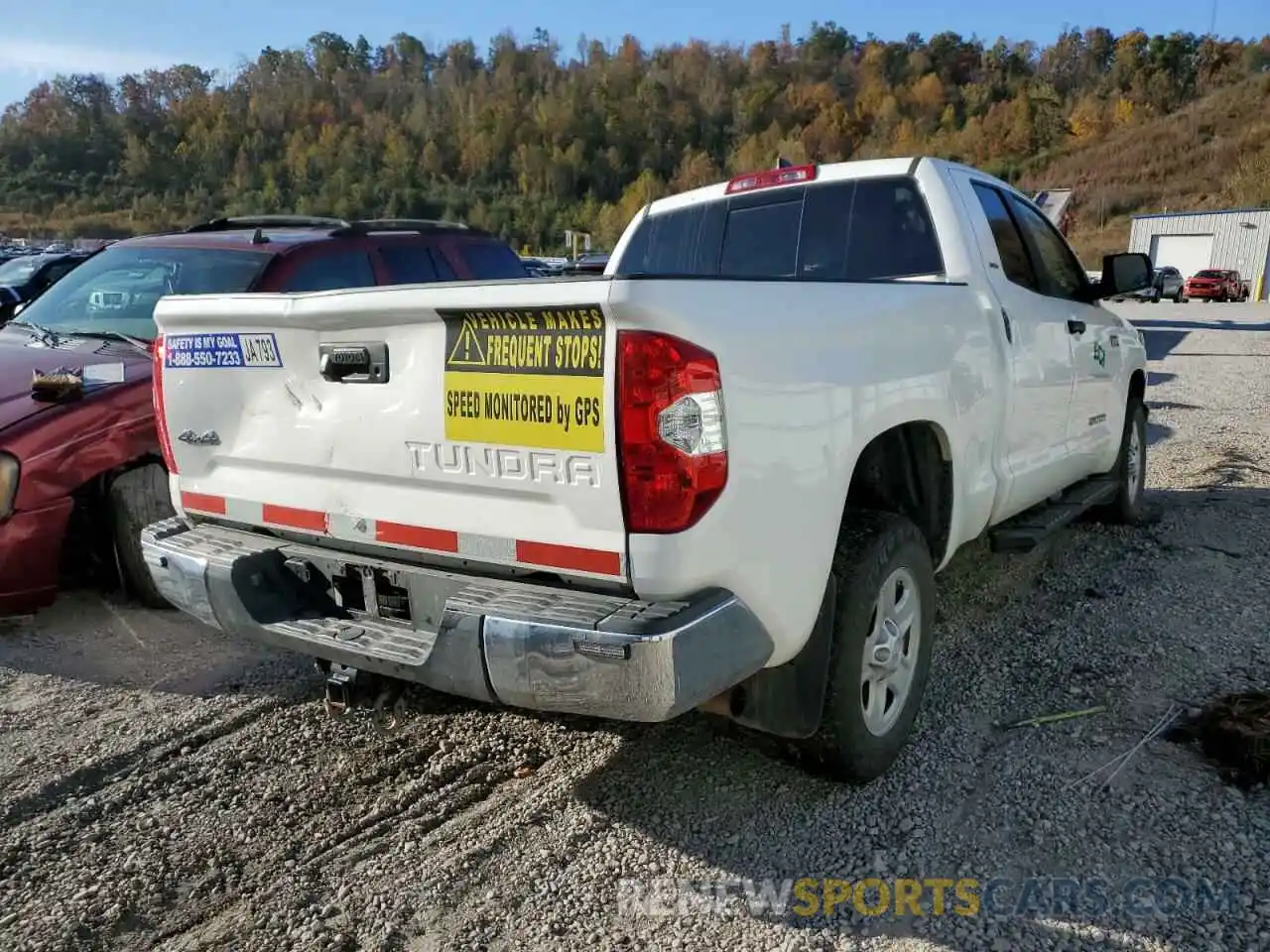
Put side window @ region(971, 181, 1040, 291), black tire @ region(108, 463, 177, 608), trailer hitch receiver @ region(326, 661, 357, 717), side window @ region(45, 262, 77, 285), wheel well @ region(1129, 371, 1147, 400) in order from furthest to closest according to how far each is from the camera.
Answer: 1. side window @ region(45, 262, 77, 285)
2. wheel well @ region(1129, 371, 1147, 400)
3. black tire @ region(108, 463, 177, 608)
4. side window @ region(971, 181, 1040, 291)
5. trailer hitch receiver @ region(326, 661, 357, 717)

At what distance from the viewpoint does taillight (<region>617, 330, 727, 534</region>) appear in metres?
2.24

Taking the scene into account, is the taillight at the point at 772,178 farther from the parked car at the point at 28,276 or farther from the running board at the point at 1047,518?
the parked car at the point at 28,276

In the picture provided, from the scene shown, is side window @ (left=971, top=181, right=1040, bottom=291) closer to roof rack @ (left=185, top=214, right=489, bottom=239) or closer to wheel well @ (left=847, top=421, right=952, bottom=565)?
wheel well @ (left=847, top=421, right=952, bottom=565)

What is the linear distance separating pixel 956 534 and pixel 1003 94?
152710mm

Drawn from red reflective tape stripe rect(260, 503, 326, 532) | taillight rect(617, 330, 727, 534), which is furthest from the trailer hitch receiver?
taillight rect(617, 330, 727, 534)

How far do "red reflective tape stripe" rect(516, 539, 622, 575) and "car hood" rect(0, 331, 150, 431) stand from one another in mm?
2874

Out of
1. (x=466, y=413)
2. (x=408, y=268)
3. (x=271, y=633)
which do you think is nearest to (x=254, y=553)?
(x=271, y=633)

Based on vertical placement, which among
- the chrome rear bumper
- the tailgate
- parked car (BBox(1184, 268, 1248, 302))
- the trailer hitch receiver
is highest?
the tailgate

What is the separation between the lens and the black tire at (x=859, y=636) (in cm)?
279

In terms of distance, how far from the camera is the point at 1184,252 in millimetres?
52625

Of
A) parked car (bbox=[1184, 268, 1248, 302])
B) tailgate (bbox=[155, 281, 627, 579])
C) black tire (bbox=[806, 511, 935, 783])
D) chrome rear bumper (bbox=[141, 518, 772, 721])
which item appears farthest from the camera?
parked car (bbox=[1184, 268, 1248, 302])

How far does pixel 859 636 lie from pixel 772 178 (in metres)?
2.28

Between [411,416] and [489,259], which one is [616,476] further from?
[489,259]

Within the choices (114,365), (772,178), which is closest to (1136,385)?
(772,178)
